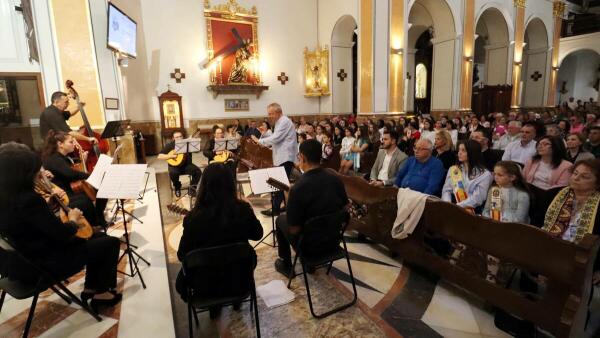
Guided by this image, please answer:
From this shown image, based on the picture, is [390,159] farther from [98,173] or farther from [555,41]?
[555,41]

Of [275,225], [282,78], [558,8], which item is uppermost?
[558,8]

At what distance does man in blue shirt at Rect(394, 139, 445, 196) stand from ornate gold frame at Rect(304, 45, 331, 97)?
1017cm

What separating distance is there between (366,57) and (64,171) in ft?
31.3

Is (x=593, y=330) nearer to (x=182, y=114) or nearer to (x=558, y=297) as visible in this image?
(x=558, y=297)

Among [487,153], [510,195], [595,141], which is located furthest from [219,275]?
[595,141]

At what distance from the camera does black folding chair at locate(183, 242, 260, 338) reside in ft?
5.94

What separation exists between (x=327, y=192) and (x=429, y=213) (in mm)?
964

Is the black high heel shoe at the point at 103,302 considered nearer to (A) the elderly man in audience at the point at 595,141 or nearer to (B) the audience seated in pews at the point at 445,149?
(B) the audience seated in pews at the point at 445,149

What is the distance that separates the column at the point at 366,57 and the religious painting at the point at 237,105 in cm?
438

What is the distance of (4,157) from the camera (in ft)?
6.41

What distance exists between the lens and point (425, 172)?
139 inches

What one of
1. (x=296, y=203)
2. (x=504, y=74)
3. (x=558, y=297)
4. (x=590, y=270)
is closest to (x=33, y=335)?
(x=296, y=203)

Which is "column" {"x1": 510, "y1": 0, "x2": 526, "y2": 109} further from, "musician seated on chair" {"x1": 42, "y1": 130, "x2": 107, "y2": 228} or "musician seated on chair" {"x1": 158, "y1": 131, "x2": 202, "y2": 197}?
"musician seated on chair" {"x1": 42, "y1": 130, "x2": 107, "y2": 228}

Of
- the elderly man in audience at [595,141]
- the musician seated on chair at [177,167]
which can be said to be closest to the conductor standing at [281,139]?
the musician seated on chair at [177,167]
